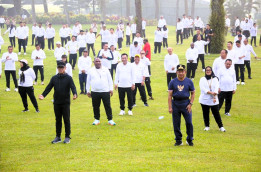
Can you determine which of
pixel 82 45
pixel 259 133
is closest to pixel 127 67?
pixel 259 133

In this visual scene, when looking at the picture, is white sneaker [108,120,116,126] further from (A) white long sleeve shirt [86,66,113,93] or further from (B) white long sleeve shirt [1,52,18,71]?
(B) white long sleeve shirt [1,52,18,71]

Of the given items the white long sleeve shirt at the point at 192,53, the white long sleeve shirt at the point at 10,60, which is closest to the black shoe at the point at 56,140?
the white long sleeve shirt at the point at 10,60

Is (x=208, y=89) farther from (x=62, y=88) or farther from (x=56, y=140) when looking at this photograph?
(x=56, y=140)

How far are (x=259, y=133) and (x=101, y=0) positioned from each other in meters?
52.1

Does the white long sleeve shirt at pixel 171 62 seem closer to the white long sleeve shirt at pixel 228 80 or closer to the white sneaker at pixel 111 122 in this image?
the white long sleeve shirt at pixel 228 80

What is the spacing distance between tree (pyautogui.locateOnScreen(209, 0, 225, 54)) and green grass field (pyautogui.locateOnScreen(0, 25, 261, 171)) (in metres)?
11.8

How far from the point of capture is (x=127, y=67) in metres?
15.2

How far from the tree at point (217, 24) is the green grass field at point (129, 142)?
38.6ft

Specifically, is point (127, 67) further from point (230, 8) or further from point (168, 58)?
point (230, 8)

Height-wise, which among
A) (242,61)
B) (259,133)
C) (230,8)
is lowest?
(259,133)

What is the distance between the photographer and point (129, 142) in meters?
11.6

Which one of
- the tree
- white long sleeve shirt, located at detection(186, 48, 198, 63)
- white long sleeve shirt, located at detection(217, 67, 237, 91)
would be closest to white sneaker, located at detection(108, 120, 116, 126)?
white long sleeve shirt, located at detection(217, 67, 237, 91)

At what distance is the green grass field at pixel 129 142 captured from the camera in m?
9.44

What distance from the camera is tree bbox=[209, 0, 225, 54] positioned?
29.8 meters
